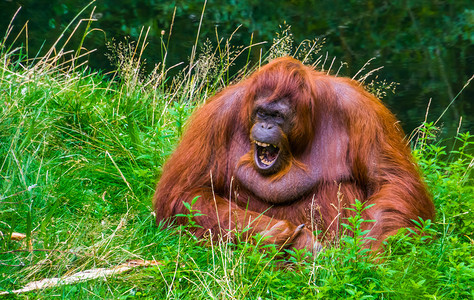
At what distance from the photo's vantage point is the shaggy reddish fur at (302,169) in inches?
152

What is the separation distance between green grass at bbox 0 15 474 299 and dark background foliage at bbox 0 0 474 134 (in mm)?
3664

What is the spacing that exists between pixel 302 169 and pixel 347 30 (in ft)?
22.7

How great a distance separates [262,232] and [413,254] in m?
0.79

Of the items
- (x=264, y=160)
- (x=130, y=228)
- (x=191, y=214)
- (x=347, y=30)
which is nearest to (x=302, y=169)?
(x=264, y=160)

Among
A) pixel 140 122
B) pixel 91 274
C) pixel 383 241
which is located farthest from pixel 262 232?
pixel 140 122

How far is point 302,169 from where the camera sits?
397cm

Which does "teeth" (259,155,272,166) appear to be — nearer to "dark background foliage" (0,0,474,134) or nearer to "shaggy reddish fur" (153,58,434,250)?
"shaggy reddish fur" (153,58,434,250)

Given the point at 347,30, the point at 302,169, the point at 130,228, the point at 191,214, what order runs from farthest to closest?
Result: 1. the point at 347,30
2. the point at 130,228
3. the point at 302,169
4. the point at 191,214

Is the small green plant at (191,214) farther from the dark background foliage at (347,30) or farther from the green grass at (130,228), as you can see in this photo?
the dark background foliage at (347,30)

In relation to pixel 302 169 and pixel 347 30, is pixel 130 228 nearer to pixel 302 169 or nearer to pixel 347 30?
pixel 302 169

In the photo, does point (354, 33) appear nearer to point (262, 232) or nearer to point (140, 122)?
point (140, 122)

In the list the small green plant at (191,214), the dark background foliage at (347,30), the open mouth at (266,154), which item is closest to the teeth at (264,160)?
the open mouth at (266,154)

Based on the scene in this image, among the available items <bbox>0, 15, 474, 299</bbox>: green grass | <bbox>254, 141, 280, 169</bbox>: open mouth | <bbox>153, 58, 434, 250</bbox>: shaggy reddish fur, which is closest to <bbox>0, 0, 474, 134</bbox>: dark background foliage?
<bbox>0, 15, 474, 299</bbox>: green grass

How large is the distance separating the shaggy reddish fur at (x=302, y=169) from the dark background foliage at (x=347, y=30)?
4.08m
